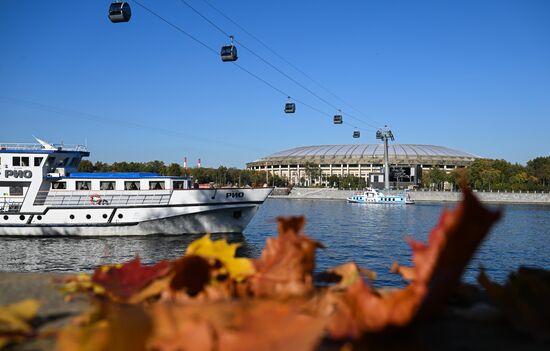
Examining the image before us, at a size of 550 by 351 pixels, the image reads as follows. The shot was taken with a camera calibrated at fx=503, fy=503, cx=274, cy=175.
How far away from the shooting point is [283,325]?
48.6 inches

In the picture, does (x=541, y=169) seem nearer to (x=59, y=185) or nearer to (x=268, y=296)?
(x=59, y=185)

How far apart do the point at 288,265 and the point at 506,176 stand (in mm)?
126552

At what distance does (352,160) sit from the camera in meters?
164

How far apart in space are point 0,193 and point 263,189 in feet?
48.8

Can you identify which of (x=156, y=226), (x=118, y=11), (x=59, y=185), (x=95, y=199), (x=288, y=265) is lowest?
(x=156, y=226)

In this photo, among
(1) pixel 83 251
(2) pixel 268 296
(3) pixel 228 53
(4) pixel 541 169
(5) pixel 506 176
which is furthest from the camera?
(5) pixel 506 176

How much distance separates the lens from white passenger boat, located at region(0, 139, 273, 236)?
27.3 m

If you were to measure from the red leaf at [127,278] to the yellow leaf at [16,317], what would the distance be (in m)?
0.33

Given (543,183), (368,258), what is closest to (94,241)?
(368,258)

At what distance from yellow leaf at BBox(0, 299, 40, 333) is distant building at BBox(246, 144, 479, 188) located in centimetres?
14680

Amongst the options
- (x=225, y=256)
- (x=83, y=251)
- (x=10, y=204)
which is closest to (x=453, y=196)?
(x=10, y=204)

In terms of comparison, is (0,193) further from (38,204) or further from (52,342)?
(52,342)

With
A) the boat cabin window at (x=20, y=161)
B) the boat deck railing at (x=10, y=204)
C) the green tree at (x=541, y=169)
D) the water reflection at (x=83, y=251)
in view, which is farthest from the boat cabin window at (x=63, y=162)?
the green tree at (x=541, y=169)

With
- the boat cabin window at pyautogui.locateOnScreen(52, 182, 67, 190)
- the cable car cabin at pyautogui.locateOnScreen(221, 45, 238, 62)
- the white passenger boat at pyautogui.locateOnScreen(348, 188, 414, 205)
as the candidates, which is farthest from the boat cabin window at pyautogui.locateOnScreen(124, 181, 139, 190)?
the white passenger boat at pyautogui.locateOnScreen(348, 188, 414, 205)
